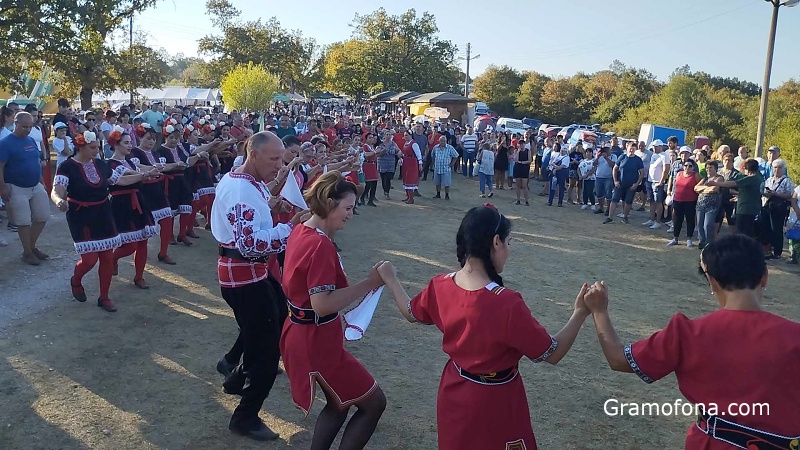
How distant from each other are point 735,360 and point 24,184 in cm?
847

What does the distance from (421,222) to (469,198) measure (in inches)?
165

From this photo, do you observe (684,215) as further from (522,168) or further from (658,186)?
(522,168)

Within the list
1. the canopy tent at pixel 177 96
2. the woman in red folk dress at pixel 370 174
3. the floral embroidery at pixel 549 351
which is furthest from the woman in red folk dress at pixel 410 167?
the canopy tent at pixel 177 96

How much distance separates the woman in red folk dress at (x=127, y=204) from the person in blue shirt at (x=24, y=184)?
68.7 inches

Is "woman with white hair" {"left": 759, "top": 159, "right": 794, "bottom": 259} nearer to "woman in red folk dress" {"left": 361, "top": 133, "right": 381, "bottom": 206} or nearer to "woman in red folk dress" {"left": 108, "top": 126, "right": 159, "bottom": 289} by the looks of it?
"woman in red folk dress" {"left": 361, "top": 133, "right": 381, "bottom": 206}

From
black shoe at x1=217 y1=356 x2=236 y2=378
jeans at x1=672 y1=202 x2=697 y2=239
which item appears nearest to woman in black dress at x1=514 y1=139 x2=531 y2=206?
jeans at x1=672 y1=202 x2=697 y2=239

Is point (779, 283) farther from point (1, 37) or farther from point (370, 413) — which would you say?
point (1, 37)

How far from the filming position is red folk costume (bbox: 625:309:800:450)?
2.18 m

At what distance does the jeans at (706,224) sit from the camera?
10977 mm

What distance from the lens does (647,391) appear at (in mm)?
5348

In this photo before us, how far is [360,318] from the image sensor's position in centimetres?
346

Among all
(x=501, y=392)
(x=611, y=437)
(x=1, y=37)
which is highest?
(x=1, y=37)

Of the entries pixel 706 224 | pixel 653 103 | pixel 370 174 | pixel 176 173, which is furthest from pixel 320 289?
pixel 653 103

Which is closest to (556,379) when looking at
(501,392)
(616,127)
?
(501,392)
